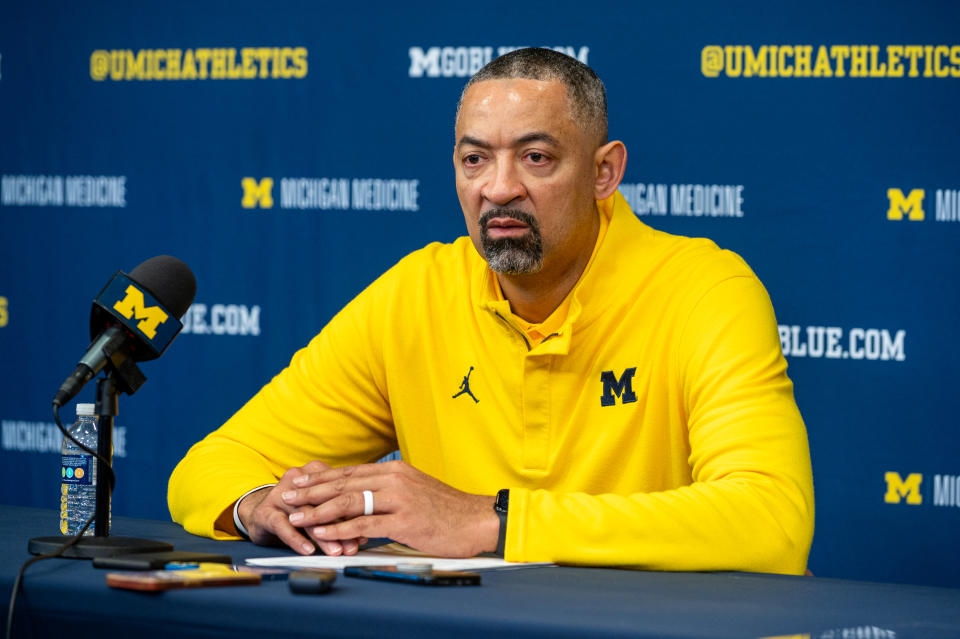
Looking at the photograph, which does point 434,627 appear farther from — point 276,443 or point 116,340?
A: point 276,443

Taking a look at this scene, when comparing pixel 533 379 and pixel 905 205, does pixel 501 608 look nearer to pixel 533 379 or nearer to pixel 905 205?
pixel 533 379

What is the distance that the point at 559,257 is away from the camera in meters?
2.01

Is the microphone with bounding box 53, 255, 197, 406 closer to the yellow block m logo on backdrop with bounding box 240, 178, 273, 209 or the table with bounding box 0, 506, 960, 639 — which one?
the table with bounding box 0, 506, 960, 639

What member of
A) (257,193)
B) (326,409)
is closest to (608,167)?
(326,409)

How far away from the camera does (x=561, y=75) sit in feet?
6.49

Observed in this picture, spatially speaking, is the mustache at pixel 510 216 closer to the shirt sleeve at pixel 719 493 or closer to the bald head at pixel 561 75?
the bald head at pixel 561 75

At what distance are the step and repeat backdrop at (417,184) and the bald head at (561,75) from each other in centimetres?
79

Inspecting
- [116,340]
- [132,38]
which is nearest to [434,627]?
[116,340]

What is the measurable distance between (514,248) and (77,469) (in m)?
0.75

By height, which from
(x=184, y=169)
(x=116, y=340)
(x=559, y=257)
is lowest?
(x=116, y=340)

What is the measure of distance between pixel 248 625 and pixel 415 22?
7.03 ft

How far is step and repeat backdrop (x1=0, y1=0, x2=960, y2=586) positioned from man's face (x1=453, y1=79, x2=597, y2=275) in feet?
2.83

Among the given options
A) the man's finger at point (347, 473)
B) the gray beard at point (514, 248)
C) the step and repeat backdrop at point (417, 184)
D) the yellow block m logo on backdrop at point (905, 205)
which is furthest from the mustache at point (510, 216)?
the yellow block m logo on backdrop at point (905, 205)

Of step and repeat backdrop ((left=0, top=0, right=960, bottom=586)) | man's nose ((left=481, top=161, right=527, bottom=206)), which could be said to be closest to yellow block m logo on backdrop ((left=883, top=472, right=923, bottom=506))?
step and repeat backdrop ((left=0, top=0, right=960, bottom=586))
